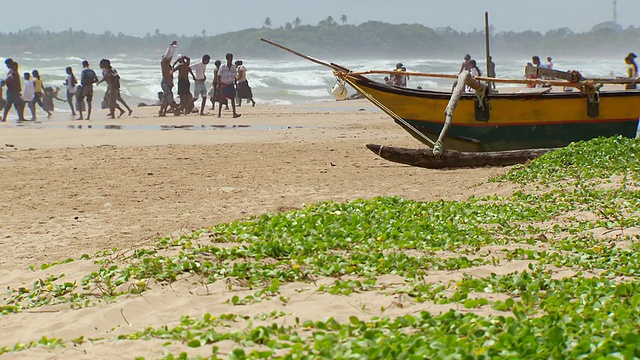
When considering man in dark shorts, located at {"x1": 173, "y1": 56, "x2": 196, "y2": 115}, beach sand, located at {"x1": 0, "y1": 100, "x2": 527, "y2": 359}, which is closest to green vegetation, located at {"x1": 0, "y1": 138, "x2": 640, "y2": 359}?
beach sand, located at {"x1": 0, "y1": 100, "x2": 527, "y2": 359}

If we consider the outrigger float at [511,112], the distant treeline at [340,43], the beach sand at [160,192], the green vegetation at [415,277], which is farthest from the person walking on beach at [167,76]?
the distant treeline at [340,43]

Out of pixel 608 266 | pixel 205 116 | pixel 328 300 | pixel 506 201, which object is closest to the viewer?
pixel 328 300

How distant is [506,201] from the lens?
29.2 feet

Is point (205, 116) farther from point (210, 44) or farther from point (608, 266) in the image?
point (210, 44)

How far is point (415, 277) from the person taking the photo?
18.8 feet

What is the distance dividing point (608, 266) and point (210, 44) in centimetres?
11739

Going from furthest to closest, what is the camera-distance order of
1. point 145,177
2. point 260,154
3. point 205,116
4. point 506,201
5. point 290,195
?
point 205,116 → point 260,154 → point 145,177 → point 290,195 → point 506,201

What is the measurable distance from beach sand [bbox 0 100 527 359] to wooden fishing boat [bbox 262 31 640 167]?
2.93 ft

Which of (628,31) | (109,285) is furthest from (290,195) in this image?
(628,31)

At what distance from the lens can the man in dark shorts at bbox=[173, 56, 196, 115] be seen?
24000mm

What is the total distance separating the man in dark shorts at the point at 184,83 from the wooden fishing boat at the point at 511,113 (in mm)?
11105

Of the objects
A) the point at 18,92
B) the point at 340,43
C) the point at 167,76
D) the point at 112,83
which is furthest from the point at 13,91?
the point at 340,43

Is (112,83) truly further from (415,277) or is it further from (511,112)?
(415,277)

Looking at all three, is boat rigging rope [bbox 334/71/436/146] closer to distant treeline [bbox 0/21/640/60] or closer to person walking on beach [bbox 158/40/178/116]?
person walking on beach [bbox 158/40/178/116]
